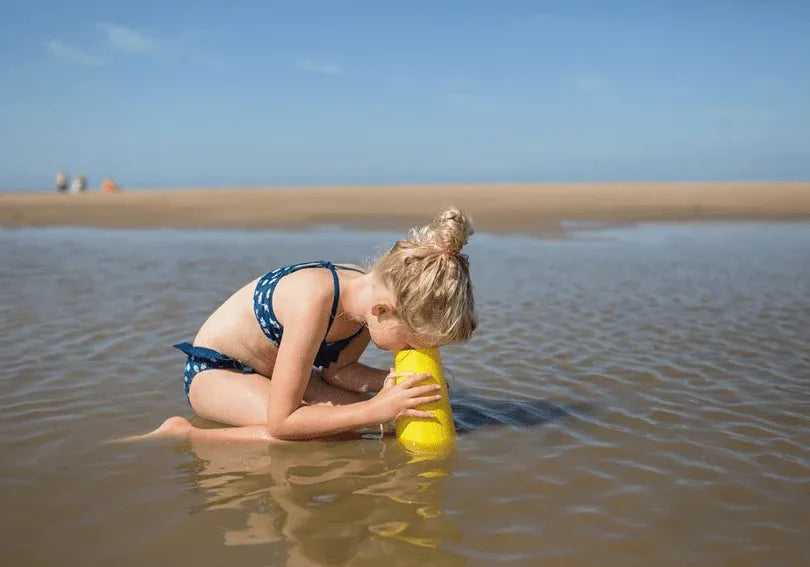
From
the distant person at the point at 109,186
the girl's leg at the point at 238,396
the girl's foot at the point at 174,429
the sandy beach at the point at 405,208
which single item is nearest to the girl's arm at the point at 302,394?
the girl's leg at the point at 238,396

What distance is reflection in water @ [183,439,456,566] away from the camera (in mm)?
2691

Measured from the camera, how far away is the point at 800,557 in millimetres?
2652

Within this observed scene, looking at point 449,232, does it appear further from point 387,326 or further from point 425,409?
point 425,409

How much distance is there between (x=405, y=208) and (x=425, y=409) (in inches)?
632

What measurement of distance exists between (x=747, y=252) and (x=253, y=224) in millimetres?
10131

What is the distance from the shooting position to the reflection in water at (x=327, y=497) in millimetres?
2691

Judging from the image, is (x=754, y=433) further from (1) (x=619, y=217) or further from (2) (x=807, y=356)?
(1) (x=619, y=217)

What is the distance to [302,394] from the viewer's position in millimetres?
3525

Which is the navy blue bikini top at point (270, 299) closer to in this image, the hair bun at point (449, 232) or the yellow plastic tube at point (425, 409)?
the yellow plastic tube at point (425, 409)

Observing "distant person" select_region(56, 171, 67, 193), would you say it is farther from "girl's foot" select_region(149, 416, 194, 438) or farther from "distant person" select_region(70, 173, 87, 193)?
"girl's foot" select_region(149, 416, 194, 438)

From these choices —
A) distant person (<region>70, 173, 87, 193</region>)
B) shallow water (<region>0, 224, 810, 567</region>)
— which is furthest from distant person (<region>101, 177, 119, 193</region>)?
shallow water (<region>0, 224, 810, 567</region>)

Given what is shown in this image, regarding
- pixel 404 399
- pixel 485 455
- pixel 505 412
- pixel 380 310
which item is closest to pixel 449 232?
pixel 380 310

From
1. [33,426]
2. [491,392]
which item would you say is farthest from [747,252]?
[33,426]

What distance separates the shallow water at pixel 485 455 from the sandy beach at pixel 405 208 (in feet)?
29.5
